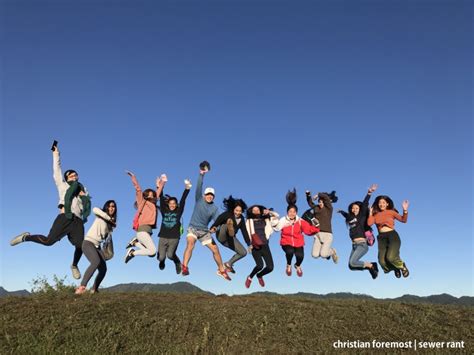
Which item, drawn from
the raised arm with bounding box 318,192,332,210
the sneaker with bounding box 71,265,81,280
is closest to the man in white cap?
the sneaker with bounding box 71,265,81,280

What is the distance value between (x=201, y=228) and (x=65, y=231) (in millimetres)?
3808

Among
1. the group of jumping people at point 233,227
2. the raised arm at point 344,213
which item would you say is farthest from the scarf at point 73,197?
the raised arm at point 344,213

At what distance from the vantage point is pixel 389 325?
9344 millimetres

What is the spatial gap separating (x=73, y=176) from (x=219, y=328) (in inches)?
237

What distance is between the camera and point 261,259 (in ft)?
42.8

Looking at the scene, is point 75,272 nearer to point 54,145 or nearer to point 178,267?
point 178,267

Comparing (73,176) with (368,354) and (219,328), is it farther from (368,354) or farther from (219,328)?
(368,354)

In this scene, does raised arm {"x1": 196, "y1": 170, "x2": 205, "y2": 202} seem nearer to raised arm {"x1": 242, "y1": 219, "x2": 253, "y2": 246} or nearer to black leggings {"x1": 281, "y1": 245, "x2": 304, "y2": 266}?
raised arm {"x1": 242, "y1": 219, "x2": 253, "y2": 246}

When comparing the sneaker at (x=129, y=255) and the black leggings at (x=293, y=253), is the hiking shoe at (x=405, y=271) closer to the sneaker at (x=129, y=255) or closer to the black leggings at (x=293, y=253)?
the black leggings at (x=293, y=253)

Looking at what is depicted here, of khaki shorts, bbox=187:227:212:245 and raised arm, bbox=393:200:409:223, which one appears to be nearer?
khaki shorts, bbox=187:227:212:245

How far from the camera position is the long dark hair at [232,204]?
13.5 m

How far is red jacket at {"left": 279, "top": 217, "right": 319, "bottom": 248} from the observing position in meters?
13.4

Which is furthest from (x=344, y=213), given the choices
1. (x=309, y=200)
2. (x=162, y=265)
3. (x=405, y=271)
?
(x=162, y=265)

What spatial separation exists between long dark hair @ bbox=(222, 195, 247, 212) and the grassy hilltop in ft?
11.5
